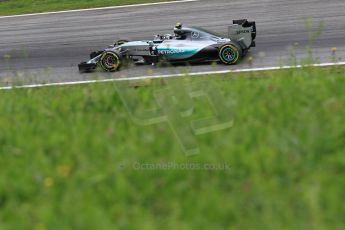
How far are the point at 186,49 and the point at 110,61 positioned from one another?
178cm

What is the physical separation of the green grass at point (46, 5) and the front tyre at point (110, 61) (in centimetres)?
893

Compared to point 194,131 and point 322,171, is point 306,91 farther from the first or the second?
point 322,171

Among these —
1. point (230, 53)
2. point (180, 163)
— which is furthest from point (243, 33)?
point (180, 163)

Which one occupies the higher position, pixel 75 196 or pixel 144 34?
pixel 75 196

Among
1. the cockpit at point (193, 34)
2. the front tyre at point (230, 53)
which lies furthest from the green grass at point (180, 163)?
the cockpit at point (193, 34)

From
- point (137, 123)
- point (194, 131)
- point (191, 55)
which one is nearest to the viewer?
point (194, 131)

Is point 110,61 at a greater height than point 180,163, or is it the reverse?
point 180,163

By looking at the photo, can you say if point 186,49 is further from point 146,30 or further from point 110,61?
point 146,30

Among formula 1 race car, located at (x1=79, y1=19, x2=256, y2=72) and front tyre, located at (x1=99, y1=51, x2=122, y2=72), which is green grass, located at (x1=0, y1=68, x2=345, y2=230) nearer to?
formula 1 race car, located at (x1=79, y1=19, x2=256, y2=72)

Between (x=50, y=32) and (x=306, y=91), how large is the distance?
13.7 meters

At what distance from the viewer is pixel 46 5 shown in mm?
22016

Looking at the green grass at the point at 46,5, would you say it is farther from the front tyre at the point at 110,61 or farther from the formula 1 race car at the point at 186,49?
the front tyre at the point at 110,61

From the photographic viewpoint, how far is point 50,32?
57.4ft

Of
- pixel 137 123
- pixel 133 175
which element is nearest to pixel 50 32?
pixel 137 123
